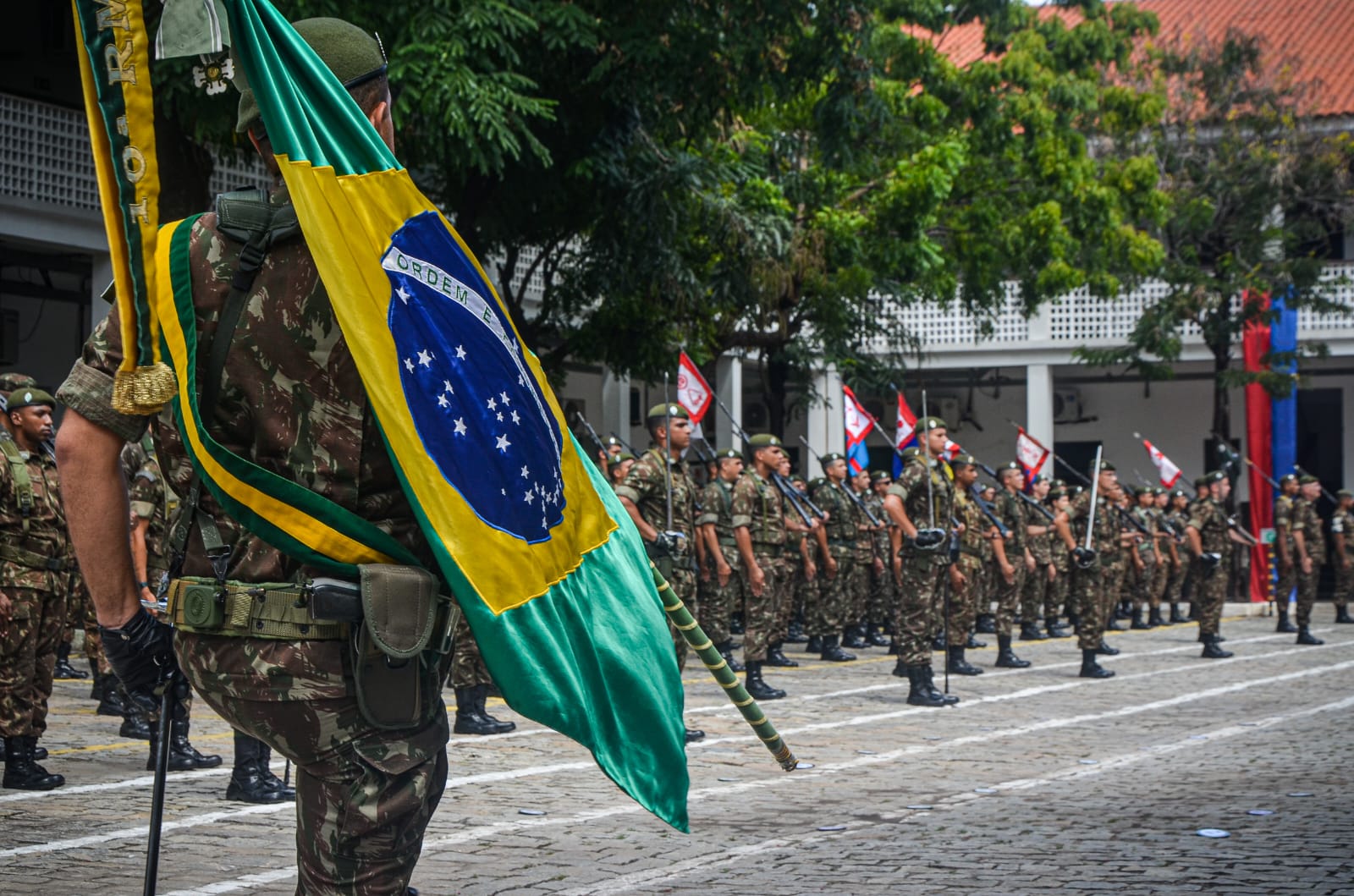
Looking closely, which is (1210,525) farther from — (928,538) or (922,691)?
(922,691)

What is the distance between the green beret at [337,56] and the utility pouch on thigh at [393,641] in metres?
0.93

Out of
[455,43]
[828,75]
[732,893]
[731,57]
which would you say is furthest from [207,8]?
[828,75]

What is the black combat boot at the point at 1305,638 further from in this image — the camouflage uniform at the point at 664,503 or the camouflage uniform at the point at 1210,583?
the camouflage uniform at the point at 664,503

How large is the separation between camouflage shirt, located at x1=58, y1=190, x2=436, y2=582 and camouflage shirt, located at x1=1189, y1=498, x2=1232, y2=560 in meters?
16.0

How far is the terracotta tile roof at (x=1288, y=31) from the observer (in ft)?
92.4

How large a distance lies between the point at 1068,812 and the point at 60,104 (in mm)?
13615

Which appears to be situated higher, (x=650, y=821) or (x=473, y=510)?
(x=473, y=510)

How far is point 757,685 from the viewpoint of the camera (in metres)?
12.2

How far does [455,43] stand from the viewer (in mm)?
12102

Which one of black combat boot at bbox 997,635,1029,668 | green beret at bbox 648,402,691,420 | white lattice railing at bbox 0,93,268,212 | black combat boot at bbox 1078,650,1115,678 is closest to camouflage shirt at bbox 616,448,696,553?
green beret at bbox 648,402,691,420

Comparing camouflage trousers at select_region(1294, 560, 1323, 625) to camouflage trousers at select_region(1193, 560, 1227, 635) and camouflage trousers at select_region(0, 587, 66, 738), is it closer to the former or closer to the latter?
camouflage trousers at select_region(1193, 560, 1227, 635)

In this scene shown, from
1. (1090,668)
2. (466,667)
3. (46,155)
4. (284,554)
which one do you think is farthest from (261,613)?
(46,155)

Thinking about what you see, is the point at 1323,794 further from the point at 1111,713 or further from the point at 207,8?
the point at 207,8

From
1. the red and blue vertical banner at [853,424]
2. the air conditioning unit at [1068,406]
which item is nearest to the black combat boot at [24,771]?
the red and blue vertical banner at [853,424]
